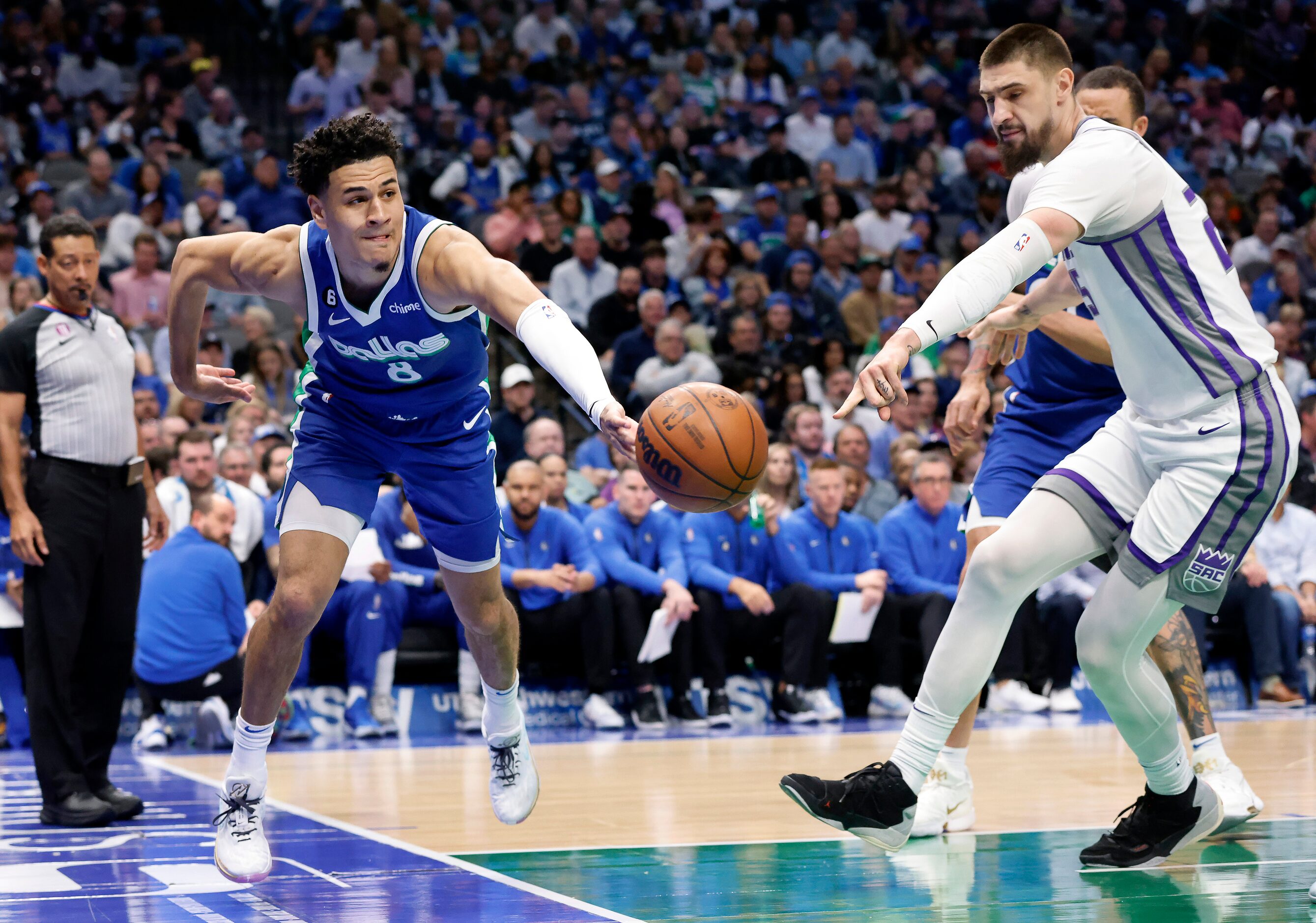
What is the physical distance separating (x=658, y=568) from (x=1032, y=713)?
8.83 feet

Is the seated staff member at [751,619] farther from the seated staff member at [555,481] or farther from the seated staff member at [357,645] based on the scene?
the seated staff member at [357,645]

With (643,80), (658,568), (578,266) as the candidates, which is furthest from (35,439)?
(643,80)

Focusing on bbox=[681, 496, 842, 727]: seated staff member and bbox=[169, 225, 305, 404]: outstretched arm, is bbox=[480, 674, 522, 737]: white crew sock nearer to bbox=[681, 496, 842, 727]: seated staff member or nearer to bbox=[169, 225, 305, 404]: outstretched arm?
bbox=[169, 225, 305, 404]: outstretched arm

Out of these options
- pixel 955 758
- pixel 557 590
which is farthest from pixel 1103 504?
pixel 557 590

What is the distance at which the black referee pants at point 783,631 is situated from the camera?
386 inches

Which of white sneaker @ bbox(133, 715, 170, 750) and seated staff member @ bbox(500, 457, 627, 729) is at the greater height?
seated staff member @ bbox(500, 457, 627, 729)

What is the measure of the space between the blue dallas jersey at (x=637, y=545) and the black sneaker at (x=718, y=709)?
29.5 inches

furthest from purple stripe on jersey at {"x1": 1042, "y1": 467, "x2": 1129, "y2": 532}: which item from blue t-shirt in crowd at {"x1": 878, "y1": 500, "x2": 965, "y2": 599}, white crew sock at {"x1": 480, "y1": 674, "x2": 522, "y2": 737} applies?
blue t-shirt in crowd at {"x1": 878, "y1": 500, "x2": 965, "y2": 599}

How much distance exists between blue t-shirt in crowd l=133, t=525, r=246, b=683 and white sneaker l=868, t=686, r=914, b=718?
4213 mm

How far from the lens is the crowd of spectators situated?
10.0 m

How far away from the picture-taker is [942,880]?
14.6ft

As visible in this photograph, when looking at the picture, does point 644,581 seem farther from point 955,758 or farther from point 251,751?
point 251,751

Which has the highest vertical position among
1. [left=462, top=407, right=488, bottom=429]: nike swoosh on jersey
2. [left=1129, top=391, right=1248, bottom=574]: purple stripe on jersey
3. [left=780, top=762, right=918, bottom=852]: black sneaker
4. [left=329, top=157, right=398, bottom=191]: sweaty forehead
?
[left=329, top=157, right=398, bottom=191]: sweaty forehead

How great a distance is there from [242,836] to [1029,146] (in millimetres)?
3097
